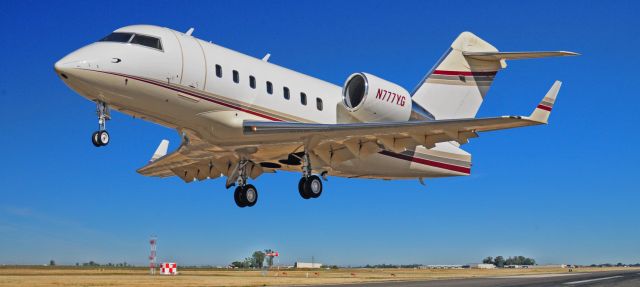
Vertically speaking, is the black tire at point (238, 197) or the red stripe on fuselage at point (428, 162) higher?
the red stripe on fuselage at point (428, 162)

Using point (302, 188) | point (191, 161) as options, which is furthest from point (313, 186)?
point (191, 161)

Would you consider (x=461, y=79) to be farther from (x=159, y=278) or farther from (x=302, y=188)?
(x=159, y=278)

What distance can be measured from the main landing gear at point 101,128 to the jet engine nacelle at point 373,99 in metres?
9.08

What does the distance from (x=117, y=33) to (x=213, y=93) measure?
3.56 metres

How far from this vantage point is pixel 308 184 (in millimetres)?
26156

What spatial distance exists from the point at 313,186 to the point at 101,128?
8.43 meters

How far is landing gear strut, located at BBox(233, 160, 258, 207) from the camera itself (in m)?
28.2

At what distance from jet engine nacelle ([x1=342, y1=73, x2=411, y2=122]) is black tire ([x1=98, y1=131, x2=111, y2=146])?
30.7 ft

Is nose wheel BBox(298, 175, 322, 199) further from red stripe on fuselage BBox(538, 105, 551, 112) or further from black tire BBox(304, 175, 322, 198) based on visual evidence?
red stripe on fuselage BBox(538, 105, 551, 112)

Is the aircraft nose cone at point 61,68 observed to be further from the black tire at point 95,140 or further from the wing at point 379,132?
the wing at point 379,132

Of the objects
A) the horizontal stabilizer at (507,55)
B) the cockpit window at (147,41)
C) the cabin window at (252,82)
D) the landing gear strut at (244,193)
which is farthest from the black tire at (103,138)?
the horizontal stabilizer at (507,55)

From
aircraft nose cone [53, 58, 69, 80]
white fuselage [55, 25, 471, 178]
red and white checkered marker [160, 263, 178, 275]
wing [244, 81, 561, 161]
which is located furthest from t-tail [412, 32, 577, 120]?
red and white checkered marker [160, 263, 178, 275]

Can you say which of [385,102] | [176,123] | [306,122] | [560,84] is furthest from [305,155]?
[560,84]

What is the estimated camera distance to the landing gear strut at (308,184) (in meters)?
26.2
